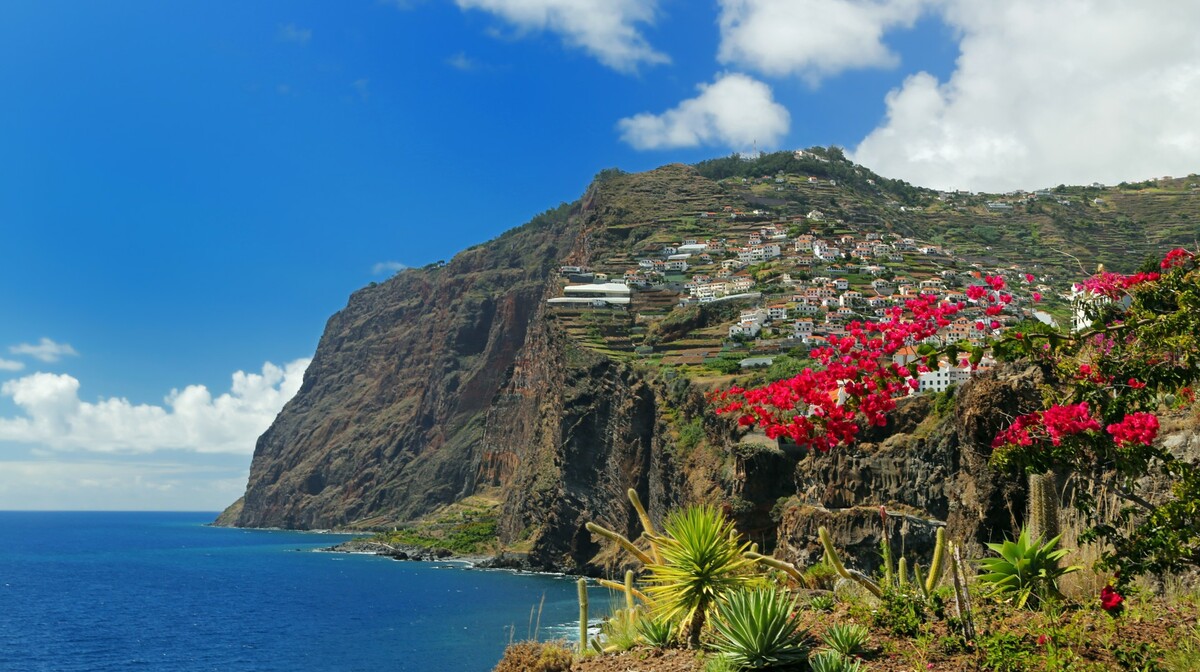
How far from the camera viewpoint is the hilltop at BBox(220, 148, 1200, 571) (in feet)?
154

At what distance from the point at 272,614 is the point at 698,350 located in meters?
43.7

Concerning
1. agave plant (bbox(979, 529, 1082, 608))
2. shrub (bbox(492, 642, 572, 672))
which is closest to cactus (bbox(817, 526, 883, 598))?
agave plant (bbox(979, 529, 1082, 608))

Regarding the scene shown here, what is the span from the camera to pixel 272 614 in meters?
67.2

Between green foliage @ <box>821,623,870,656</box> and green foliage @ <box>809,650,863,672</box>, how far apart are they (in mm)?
198

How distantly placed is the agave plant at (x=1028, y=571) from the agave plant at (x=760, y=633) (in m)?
2.31

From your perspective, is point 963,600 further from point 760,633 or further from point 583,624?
point 583,624

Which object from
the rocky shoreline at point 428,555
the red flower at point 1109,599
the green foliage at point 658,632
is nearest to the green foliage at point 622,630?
the green foliage at point 658,632

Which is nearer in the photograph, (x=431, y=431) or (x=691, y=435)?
(x=691, y=435)

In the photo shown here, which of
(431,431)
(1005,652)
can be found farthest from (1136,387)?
(431,431)

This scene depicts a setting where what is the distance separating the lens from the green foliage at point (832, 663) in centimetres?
745

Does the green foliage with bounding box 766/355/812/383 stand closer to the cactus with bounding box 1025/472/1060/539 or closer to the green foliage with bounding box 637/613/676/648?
the cactus with bounding box 1025/472/1060/539

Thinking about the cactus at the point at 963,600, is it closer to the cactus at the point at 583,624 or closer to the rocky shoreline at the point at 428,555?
the cactus at the point at 583,624

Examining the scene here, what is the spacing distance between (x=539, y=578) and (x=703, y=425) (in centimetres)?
2660

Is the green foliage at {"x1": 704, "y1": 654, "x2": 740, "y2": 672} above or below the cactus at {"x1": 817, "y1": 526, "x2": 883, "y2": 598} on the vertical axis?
below
